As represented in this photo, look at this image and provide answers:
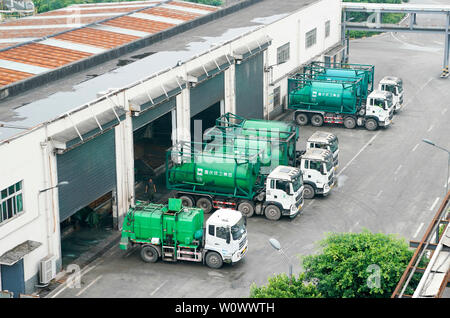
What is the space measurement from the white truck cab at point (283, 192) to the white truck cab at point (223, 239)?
6.20 m

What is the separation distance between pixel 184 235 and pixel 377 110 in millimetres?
28711

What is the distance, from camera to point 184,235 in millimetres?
39375

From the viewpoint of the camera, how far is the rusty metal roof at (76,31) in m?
49.9

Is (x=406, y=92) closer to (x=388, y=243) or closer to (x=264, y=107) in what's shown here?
(x=264, y=107)

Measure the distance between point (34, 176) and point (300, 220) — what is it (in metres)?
16.8

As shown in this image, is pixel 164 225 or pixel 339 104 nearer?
pixel 164 225

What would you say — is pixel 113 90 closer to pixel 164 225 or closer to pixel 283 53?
pixel 164 225

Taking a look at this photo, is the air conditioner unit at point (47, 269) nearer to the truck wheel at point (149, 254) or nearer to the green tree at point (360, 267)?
the truck wheel at point (149, 254)

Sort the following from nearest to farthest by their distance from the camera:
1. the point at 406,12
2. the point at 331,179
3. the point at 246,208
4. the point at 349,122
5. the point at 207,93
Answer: the point at 246,208
the point at 331,179
the point at 207,93
the point at 349,122
the point at 406,12

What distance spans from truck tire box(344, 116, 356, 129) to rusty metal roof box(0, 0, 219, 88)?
635 inches

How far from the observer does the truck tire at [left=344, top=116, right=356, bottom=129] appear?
209 ft

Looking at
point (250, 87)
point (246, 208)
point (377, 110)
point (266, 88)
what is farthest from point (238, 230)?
point (377, 110)

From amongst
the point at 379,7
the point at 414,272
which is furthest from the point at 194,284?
the point at 379,7

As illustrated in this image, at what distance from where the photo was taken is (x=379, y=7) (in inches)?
3142
